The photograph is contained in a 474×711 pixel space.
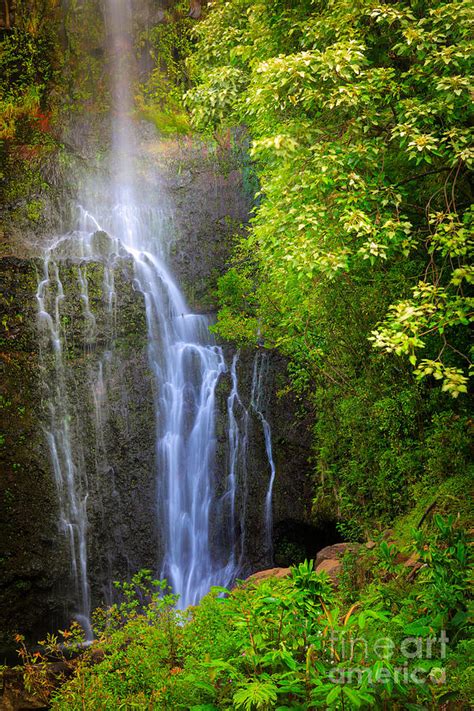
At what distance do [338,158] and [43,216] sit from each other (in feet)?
39.2

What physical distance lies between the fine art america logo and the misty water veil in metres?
8.08

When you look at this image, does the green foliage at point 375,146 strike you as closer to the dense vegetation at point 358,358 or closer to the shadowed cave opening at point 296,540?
the dense vegetation at point 358,358

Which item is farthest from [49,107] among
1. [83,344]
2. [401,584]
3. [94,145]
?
[401,584]

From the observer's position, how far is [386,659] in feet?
7.38

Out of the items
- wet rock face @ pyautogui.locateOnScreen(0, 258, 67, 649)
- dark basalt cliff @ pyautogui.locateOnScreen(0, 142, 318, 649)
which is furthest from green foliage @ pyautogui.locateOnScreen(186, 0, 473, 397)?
wet rock face @ pyautogui.locateOnScreen(0, 258, 67, 649)

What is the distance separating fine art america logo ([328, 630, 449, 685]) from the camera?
216 cm

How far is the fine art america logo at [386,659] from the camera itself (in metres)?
2.16

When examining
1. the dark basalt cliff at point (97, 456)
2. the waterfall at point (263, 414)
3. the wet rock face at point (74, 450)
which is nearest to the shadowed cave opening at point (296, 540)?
the dark basalt cliff at point (97, 456)

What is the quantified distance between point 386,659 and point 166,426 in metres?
9.95

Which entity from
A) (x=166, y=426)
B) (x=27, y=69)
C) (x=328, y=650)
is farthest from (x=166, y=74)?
(x=328, y=650)

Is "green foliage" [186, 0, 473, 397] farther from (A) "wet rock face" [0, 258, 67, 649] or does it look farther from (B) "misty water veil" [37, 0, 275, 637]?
(A) "wet rock face" [0, 258, 67, 649]

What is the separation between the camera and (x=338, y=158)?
4777 mm

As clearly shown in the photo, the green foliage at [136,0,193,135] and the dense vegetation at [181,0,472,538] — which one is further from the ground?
the green foliage at [136,0,193,135]

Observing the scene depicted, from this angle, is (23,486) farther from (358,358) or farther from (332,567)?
(358,358)
